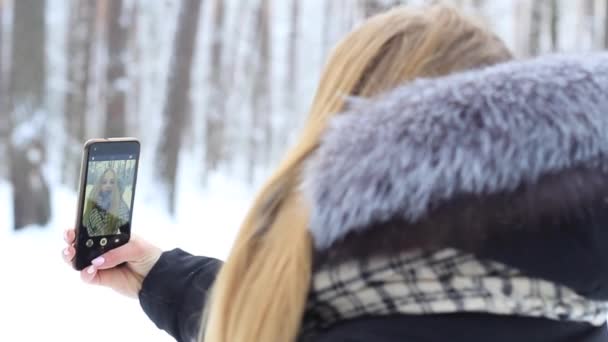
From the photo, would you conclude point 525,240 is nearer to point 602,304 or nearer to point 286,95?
point 602,304

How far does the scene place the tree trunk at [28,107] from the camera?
9.04 feet

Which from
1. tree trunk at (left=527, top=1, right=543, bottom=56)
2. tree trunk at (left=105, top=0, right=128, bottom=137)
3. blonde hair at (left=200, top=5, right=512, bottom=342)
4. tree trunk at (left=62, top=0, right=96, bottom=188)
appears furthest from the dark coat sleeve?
tree trunk at (left=527, top=1, right=543, bottom=56)

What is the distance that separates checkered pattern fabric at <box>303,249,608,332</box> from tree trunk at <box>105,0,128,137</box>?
2.73m

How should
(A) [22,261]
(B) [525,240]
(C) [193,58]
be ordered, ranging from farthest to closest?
(C) [193,58] < (A) [22,261] < (B) [525,240]

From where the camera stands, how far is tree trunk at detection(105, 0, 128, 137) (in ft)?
10.1

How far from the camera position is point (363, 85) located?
2.10 feet

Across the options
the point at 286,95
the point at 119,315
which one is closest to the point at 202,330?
the point at 119,315

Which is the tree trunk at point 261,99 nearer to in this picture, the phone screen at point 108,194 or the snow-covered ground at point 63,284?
the snow-covered ground at point 63,284

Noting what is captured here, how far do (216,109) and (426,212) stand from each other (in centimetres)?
292

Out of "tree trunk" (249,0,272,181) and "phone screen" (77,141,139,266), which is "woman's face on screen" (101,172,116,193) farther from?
"tree trunk" (249,0,272,181)

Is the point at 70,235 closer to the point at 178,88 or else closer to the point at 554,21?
the point at 178,88

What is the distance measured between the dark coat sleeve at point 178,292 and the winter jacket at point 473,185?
406mm

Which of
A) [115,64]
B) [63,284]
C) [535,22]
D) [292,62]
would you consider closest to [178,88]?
[115,64]

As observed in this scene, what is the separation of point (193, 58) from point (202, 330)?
2.71 metres
